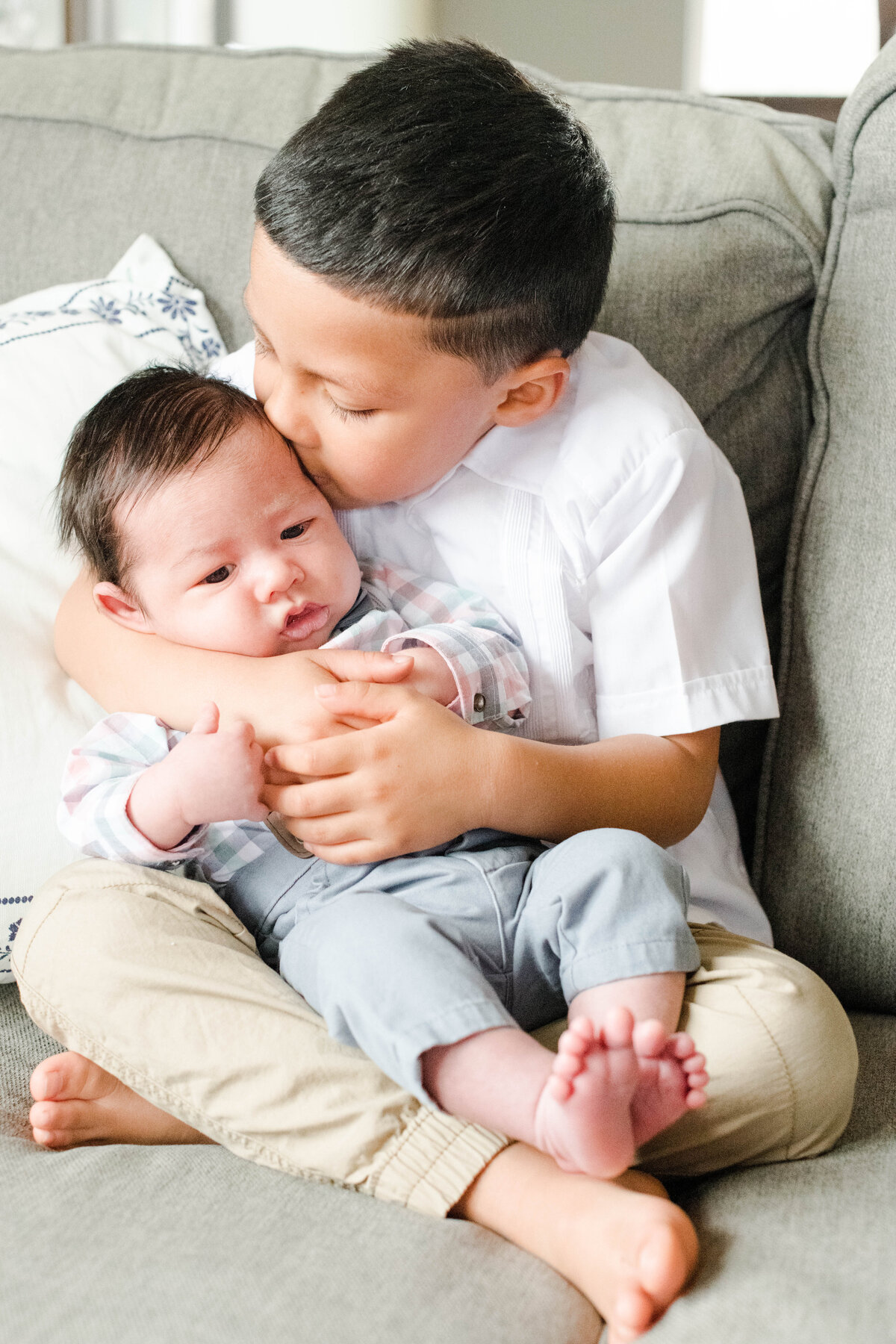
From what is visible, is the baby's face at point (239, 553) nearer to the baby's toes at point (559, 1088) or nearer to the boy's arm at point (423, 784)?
the boy's arm at point (423, 784)

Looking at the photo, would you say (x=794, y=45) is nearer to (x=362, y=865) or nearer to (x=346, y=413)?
(x=346, y=413)

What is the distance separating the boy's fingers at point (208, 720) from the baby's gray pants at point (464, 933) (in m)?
0.15

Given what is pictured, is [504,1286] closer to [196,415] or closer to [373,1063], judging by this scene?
[373,1063]

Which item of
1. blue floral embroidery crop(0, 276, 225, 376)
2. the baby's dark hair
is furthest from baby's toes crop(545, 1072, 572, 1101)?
blue floral embroidery crop(0, 276, 225, 376)

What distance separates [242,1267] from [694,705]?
0.55 metres

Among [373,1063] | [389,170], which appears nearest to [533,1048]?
[373,1063]

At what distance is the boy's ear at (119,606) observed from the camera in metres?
0.99

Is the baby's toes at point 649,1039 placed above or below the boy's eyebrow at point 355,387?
below

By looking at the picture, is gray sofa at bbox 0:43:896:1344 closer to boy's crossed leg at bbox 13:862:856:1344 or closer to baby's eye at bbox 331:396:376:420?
boy's crossed leg at bbox 13:862:856:1344

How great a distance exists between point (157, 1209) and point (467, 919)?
287 millimetres

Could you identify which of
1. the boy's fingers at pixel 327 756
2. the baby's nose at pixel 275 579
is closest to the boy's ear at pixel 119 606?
the baby's nose at pixel 275 579

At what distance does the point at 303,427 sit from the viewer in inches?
38.2

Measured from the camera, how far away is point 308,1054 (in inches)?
30.5

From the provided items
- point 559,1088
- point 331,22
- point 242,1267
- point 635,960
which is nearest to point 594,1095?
point 559,1088
